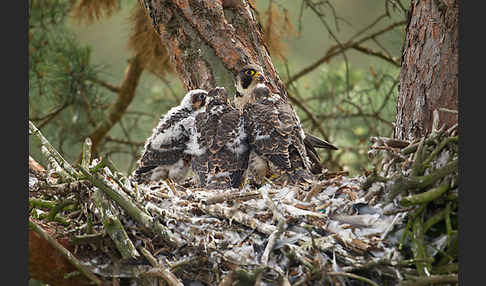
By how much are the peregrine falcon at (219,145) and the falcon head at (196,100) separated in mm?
96

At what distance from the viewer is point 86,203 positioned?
2.36 meters

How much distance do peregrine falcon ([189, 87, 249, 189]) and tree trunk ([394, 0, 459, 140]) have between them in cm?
103

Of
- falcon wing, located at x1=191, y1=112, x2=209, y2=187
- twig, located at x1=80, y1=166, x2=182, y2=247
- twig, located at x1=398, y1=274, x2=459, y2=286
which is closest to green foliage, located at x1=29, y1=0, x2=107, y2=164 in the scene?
falcon wing, located at x1=191, y1=112, x2=209, y2=187

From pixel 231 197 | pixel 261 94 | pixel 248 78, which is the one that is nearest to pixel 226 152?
pixel 261 94

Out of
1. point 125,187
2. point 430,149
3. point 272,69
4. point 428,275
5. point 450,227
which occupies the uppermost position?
point 272,69

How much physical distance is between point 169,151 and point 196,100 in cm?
44

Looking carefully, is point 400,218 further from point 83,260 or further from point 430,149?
point 83,260

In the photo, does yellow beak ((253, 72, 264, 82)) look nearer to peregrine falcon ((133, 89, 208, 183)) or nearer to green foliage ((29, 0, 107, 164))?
peregrine falcon ((133, 89, 208, 183))

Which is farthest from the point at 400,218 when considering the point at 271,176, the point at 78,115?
the point at 78,115

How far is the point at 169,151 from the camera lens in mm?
3770

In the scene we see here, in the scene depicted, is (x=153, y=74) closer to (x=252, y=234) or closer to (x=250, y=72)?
(x=250, y=72)

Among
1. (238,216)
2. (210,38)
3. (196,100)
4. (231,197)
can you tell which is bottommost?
(238,216)

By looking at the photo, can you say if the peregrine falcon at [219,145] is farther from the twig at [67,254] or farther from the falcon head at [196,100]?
the twig at [67,254]

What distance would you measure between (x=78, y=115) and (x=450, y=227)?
4250 mm
